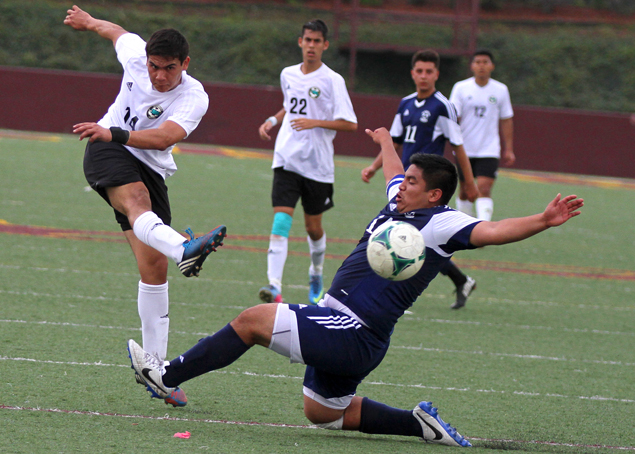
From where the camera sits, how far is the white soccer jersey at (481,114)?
1093 cm

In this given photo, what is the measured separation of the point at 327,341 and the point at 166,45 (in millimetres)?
1892

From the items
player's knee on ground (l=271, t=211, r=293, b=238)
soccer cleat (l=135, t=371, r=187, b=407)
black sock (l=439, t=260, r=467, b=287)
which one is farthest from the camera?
black sock (l=439, t=260, r=467, b=287)

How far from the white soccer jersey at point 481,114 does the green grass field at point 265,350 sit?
1.45m

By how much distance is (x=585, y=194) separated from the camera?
19125 mm

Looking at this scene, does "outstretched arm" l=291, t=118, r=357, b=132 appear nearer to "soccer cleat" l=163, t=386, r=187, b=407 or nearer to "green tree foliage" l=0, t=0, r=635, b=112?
"soccer cleat" l=163, t=386, r=187, b=407

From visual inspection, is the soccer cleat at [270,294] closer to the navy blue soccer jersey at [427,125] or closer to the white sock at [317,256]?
the white sock at [317,256]

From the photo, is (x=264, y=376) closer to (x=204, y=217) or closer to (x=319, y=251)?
(x=319, y=251)

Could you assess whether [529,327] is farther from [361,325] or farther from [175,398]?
[175,398]

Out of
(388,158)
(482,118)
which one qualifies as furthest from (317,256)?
(482,118)

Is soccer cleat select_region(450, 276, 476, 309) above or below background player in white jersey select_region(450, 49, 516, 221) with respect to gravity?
below

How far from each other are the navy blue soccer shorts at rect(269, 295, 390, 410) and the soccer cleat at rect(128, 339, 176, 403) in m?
0.69

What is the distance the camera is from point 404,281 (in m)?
4.05

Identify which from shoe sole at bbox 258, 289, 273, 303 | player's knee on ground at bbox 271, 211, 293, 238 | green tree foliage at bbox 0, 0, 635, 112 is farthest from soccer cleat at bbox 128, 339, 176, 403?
green tree foliage at bbox 0, 0, 635, 112

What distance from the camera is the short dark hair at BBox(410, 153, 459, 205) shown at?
13.7 feet
